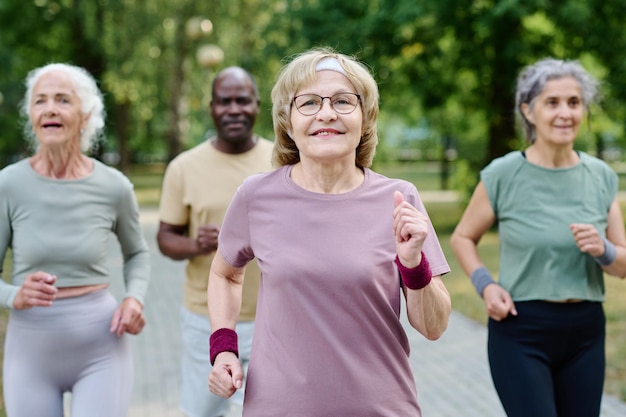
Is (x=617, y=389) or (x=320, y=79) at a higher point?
(x=320, y=79)

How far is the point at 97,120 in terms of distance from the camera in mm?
3674

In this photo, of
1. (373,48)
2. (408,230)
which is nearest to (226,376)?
(408,230)

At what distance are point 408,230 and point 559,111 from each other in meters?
1.72

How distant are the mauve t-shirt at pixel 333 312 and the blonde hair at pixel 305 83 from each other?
0.74ft

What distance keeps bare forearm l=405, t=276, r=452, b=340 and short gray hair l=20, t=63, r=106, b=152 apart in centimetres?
183

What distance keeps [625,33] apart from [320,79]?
15.9m

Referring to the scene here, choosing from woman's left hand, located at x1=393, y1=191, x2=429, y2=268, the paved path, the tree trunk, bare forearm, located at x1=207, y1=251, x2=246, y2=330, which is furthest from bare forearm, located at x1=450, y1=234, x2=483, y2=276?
the tree trunk

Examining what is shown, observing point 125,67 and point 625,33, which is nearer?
point 625,33

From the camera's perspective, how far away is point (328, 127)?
2406mm

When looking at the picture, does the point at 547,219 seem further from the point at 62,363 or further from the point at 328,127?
the point at 62,363

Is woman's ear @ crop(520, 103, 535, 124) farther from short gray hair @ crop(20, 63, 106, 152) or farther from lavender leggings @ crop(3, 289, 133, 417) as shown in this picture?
lavender leggings @ crop(3, 289, 133, 417)

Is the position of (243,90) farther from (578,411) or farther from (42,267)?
(578,411)

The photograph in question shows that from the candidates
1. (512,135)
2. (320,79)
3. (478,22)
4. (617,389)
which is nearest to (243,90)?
(320,79)

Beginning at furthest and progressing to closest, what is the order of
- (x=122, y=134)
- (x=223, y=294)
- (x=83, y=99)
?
(x=122, y=134) → (x=83, y=99) → (x=223, y=294)
